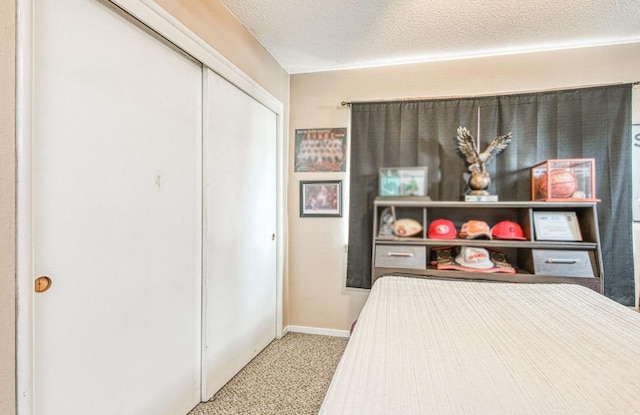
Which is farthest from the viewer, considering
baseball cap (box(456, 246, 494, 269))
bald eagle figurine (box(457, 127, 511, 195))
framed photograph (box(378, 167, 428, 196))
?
framed photograph (box(378, 167, 428, 196))

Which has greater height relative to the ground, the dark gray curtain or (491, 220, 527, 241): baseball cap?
the dark gray curtain

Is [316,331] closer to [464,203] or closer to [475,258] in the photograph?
[475,258]

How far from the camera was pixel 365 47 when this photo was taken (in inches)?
92.2

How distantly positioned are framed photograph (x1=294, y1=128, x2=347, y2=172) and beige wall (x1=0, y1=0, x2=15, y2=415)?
2023 millimetres

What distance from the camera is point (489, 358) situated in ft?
3.14

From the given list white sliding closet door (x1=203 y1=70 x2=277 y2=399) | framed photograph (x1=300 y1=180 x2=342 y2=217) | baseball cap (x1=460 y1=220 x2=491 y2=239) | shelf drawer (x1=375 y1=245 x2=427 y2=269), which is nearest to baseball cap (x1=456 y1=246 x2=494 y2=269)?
baseball cap (x1=460 y1=220 x2=491 y2=239)

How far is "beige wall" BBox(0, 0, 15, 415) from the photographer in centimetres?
86

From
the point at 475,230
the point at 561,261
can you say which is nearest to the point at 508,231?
the point at 475,230

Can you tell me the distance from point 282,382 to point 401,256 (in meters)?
1.15

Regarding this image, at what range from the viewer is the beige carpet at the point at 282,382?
173 centimetres

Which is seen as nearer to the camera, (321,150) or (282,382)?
(282,382)

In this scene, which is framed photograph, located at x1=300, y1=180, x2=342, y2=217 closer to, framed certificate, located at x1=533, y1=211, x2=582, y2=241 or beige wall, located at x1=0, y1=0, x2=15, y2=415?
framed certificate, located at x1=533, y1=211, x2=582, y2=241

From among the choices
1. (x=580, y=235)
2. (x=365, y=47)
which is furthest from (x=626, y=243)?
(x=365, y=47)

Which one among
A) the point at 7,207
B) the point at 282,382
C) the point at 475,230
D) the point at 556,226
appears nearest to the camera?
the point at 7,207
